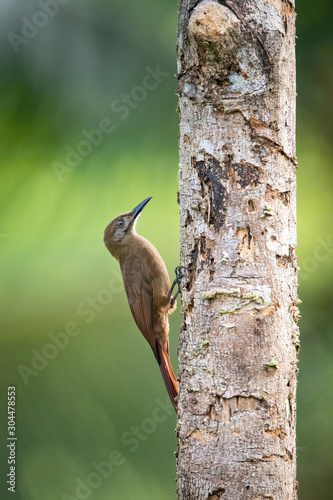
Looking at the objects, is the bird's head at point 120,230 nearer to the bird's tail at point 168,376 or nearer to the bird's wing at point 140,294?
the bird's wing at point 140,294

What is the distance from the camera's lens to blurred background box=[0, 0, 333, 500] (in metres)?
4.89

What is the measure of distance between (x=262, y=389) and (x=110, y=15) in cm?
412

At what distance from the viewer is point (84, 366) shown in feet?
16.7

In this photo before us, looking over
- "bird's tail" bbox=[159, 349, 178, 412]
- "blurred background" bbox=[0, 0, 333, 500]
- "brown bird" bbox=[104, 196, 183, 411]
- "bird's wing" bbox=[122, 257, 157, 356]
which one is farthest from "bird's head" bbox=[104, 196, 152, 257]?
"bird's tail" bbox=[159, 349, 178, 412]

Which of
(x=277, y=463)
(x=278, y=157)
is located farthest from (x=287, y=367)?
(x=278, y=157)

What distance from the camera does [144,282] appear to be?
4297 mm

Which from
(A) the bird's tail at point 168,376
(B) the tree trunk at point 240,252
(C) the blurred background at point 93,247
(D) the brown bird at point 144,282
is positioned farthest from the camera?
(C) the blurred background at point 93,247

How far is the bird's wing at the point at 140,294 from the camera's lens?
4.14 m

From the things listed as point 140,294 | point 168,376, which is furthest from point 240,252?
point 140,294

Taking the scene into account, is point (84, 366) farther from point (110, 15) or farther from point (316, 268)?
point (110, 15)

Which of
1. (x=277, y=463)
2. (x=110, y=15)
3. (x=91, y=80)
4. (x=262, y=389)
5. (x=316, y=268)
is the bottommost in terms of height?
(x=277, y=463)

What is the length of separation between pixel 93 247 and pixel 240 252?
2.74m

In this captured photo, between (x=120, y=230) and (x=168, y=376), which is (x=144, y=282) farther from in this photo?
(x=168, y=376)

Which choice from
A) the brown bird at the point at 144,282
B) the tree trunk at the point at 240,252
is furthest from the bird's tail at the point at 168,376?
the tree trunk at the point at 240,252
